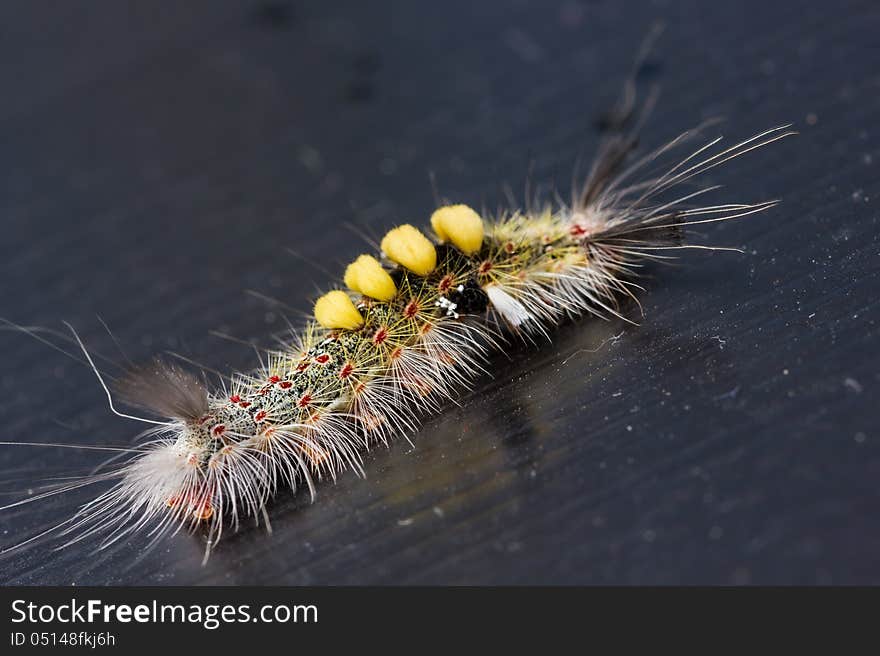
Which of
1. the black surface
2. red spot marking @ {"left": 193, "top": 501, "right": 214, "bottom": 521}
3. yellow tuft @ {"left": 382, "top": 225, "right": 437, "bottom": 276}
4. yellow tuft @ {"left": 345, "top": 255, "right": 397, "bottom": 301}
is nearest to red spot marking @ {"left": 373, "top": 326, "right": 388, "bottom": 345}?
yellow tuft @ {"left": 345, "top": 255, "right": 397, "bottom": 301}

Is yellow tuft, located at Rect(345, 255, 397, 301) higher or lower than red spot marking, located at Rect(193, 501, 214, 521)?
higher

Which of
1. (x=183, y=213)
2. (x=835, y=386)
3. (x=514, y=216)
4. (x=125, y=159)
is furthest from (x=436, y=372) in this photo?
(x=125, y=159)

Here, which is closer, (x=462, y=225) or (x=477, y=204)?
(x=462, y=225)

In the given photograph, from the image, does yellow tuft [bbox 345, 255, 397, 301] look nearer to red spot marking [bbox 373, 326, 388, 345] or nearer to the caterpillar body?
the caterpillar body

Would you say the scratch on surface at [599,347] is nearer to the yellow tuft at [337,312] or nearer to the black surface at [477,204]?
the black surface at [477,204]

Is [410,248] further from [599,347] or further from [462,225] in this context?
[599,347]

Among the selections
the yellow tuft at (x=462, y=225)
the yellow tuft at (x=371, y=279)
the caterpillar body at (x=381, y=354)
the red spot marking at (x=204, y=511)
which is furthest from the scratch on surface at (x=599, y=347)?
the red spot marking at (x=204, y=511)

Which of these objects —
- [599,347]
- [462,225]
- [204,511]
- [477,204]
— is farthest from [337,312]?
[477,204]
